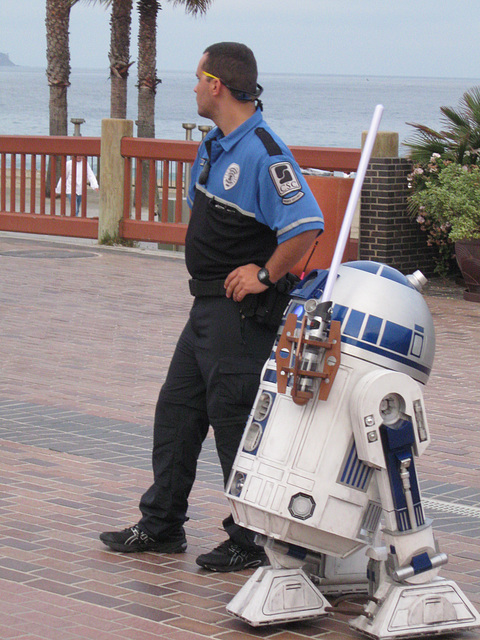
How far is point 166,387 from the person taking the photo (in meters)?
4.62

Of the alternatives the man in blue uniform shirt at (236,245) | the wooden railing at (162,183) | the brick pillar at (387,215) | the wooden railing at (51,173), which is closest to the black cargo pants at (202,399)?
the man in blue uniform shirt at (236,245)

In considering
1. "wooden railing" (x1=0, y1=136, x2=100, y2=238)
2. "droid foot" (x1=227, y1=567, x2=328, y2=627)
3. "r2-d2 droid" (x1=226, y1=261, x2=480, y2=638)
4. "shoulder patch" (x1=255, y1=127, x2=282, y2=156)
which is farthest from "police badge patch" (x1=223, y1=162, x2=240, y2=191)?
"wooden railing" (x1=0, y1=136, x2=100, y2=238)

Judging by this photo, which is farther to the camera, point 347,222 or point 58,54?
point 58,54

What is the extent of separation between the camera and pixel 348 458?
3705mm

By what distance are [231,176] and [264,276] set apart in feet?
1.29

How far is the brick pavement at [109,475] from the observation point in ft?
13.1

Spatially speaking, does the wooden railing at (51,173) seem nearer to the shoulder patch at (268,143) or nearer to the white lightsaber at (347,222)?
the shoulder patch at (268,143)

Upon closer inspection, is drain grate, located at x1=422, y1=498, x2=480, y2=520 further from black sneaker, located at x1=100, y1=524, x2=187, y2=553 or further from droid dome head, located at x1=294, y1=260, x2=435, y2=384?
droid dome head, located at x1=294, y1=260, x2=435, y2=384

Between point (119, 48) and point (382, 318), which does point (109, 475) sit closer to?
point (382, 318)

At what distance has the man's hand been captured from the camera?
4203mm

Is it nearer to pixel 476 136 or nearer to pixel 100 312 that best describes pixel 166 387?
pixel 100 312

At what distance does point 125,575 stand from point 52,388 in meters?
3.48

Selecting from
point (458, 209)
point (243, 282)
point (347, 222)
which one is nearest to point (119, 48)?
point (458, 209)

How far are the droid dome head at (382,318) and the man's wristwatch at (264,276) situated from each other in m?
0.30
